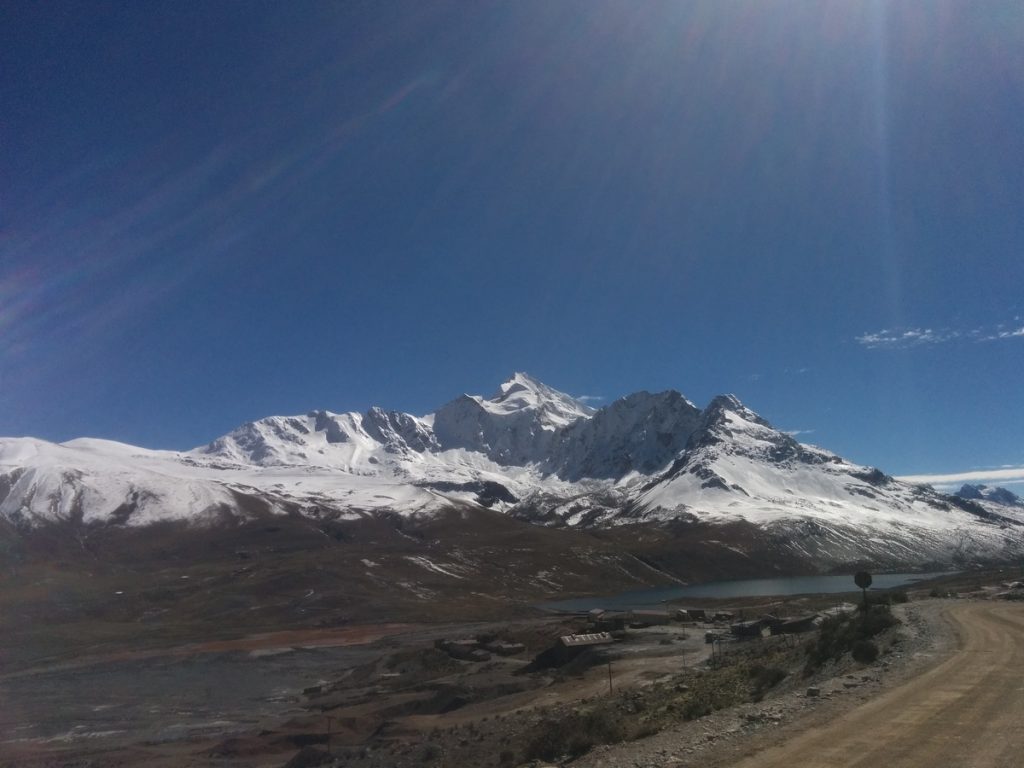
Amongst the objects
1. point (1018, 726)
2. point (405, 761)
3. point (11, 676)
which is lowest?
point (11, 676)

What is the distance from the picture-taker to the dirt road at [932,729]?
526 inches

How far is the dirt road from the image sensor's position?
43.8ft

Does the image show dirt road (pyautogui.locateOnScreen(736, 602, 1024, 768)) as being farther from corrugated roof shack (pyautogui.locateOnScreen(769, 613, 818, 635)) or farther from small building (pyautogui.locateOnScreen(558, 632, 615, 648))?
small building (pyautogui.locateOnScreen(558, 632, 615, 648))

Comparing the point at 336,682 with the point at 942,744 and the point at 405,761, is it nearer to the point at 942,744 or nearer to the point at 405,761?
the point at 405,761

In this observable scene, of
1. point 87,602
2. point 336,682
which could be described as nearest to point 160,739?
Result: point 336,682

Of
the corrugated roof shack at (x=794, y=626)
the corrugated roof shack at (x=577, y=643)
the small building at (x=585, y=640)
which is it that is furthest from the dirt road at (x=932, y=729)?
the small building at (x=585, y=640)

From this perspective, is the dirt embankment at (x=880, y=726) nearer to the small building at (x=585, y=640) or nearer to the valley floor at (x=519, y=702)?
the valley floor at (x=519, y=702)

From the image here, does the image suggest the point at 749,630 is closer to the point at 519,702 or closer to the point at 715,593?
the point at 519,702

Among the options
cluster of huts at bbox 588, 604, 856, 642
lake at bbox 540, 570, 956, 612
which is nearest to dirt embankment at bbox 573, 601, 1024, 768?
cluster of huts at bbox 588, 604, 856, 642

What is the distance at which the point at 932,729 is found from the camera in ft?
49.3

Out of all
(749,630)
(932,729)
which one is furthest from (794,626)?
(932,729)

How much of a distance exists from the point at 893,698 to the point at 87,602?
190m

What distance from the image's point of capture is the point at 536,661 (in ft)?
215

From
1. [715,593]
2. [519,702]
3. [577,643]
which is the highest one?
[577,643]
